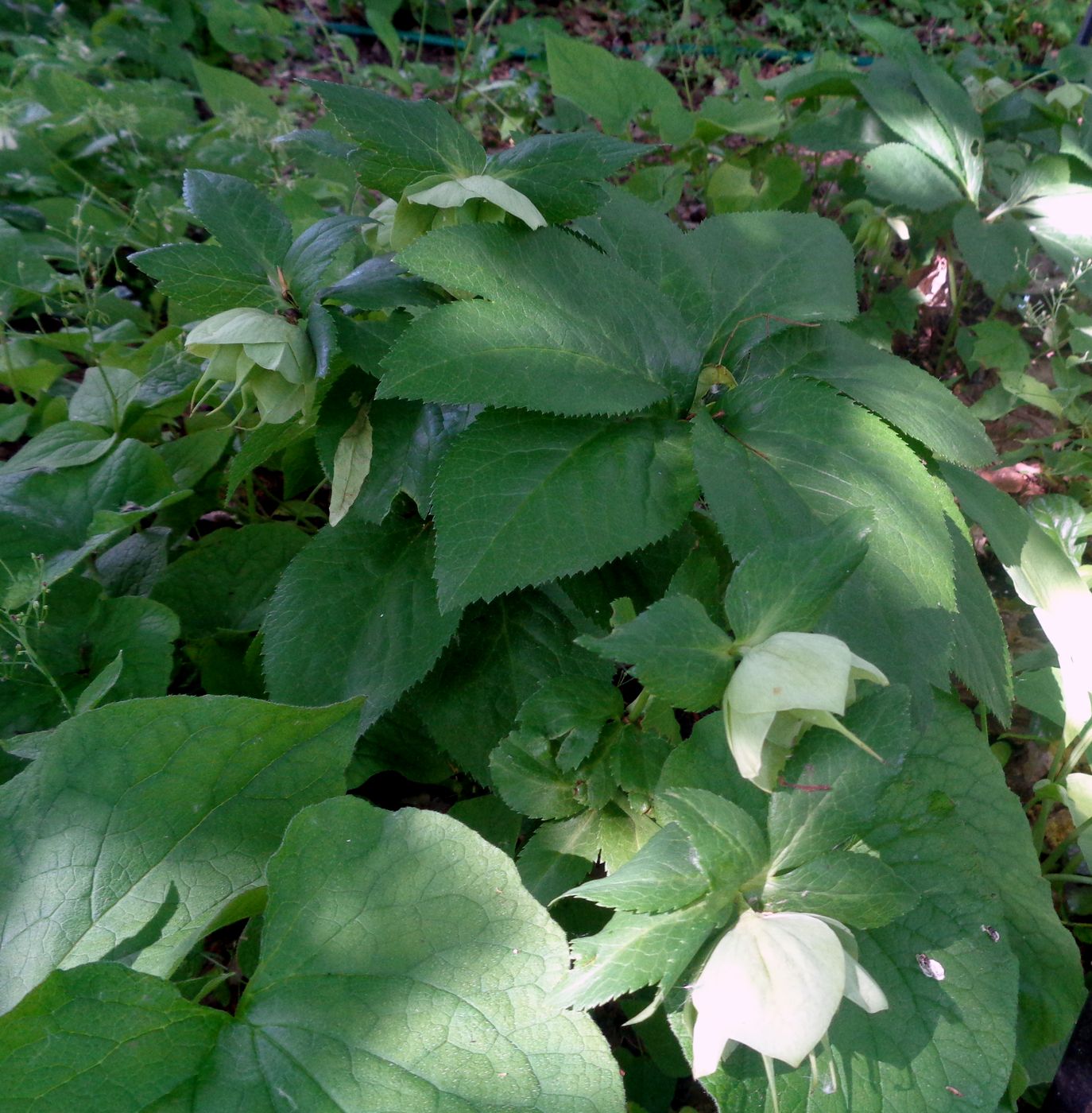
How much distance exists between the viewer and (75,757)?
0.73 m

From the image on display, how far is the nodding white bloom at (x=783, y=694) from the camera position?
0.56 metres

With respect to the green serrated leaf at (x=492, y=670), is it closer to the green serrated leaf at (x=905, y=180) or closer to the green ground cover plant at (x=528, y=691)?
the green ground cover plant at (x=528, y=691)

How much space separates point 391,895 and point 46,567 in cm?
72

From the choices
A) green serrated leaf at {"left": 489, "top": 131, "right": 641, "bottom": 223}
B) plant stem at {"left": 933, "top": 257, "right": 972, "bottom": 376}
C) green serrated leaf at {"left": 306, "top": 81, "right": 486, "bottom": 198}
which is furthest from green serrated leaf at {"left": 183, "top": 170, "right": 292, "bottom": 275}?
plant stem at {"left": 933, "top": 257, "right": 972, "bottom": 376}

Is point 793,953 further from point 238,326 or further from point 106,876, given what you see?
point 238,326

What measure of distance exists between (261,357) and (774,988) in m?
0.68

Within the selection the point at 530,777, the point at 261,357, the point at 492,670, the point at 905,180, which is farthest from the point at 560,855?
the point at 905,180

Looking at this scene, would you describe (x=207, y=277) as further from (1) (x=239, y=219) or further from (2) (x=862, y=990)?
(2) (x=862, y=990)

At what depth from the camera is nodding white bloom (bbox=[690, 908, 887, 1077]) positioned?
518 mm

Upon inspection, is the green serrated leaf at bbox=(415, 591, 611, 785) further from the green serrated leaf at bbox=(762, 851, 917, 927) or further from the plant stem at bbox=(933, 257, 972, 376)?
the plant stem at bbox=(933, 257, 972, 376)

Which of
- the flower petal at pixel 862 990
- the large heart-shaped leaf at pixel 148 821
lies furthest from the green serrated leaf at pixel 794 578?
the large heart-shaped leaf at pixel 148 821

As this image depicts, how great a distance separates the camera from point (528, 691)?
96 cm

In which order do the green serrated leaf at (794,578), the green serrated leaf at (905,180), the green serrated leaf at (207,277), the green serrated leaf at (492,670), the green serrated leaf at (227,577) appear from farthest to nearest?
the green serrated leaf at (905,180) → the green serrated leaf at (227,577) → the green serrated leaf at (492,670) → the green serrated leaf at (207,277) → the green serrated leaf at (794,578)

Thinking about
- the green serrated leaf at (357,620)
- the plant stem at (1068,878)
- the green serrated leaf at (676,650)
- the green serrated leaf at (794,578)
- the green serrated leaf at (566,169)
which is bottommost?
the plant stem at (1068,878)
